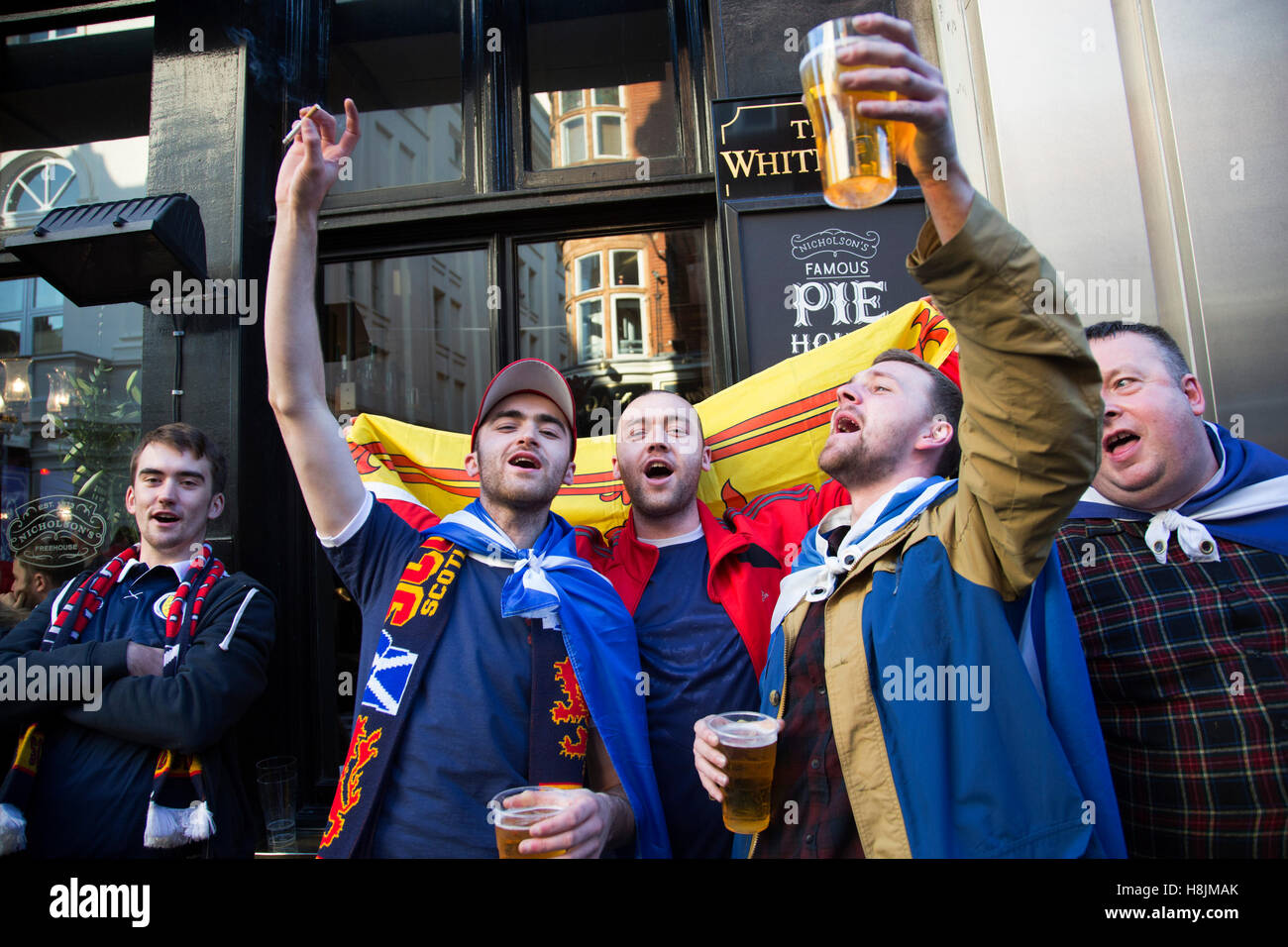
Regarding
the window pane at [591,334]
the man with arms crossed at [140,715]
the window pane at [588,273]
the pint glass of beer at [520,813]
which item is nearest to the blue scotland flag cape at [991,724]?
the pint glass of beer at [520,813]

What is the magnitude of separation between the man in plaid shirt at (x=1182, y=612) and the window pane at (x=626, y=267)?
2878 mm

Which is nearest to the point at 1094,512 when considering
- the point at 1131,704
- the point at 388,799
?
the point at 1131,704

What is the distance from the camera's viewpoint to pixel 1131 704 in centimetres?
201

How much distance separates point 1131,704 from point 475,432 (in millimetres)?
2420

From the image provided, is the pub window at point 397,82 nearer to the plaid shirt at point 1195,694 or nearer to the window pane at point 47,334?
the window pane at point 47,334

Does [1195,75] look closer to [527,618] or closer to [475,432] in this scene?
[475,432]

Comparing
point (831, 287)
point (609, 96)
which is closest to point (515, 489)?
point (831, 287)

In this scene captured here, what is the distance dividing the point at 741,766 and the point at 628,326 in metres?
3.27

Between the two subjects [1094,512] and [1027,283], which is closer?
[1027,283]

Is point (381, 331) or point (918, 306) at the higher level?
point (381, 331)

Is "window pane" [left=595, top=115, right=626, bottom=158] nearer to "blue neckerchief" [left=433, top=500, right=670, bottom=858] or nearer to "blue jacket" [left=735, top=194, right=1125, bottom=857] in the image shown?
"blue neckerchief" [left=433, top=500, right=670, bottom=858]

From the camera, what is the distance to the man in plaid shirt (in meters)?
1.87

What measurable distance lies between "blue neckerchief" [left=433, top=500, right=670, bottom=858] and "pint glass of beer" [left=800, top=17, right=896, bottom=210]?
4.76 feet

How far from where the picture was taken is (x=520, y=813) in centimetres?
169
